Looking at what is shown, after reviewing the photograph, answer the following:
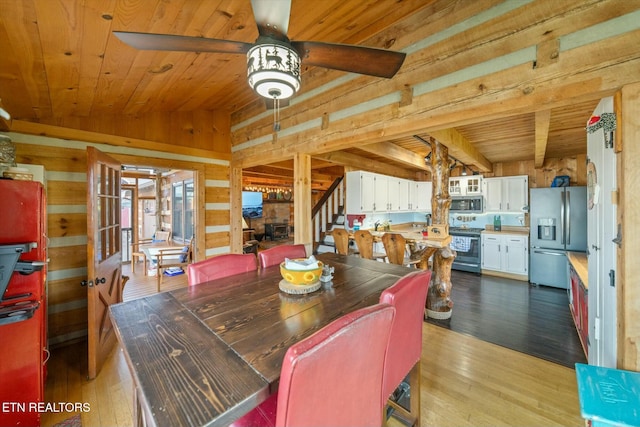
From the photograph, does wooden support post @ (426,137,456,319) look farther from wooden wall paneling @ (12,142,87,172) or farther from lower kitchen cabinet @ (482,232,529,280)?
wooden wall paneling @ (12,142,87,172)

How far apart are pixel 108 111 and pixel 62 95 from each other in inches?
31.6

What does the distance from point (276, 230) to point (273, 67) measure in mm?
9060

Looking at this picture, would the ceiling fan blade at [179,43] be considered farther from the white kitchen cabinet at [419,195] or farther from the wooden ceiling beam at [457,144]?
the white kitchen cabinet at [419,195]

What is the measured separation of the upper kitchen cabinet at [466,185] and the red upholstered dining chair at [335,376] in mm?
5686

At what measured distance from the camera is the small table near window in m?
9.74

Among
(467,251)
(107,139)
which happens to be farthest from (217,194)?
(467,251)

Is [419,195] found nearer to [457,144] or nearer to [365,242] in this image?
[457,144]

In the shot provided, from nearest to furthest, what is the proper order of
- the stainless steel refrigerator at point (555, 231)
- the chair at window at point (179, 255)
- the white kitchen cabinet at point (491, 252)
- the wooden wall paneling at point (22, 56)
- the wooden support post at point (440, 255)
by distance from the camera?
the wooden wall paneling at point (22, 56) → the wooden support post at point (440, 255) → the stainless steel refrigerator at point (555, 231) → the chair at window at point (179, 255) → the white kitchen cabinet at point (491, 252)

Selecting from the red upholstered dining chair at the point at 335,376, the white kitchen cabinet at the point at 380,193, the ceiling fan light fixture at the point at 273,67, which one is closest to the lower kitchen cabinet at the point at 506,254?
the white kitchen cabinet at the point at 380,193

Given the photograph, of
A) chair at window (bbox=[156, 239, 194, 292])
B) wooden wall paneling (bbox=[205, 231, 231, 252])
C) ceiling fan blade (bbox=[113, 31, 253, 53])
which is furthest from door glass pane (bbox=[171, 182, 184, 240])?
ceiling fan blade (bbox=[113, 31, 253, 53])

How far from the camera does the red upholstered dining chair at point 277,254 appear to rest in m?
2.31

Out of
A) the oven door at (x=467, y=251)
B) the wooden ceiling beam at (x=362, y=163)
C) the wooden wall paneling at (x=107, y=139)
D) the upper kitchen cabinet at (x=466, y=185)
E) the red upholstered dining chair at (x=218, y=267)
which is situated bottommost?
the oven door at (x=467, y=251)

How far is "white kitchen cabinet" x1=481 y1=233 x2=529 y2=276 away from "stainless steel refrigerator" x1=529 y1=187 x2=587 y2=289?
0.18 metres

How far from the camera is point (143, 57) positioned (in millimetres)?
1849
